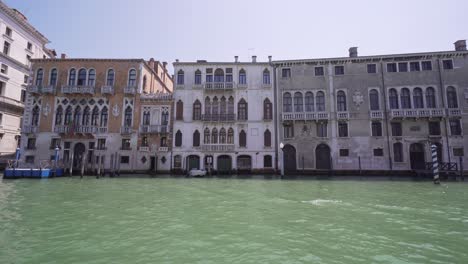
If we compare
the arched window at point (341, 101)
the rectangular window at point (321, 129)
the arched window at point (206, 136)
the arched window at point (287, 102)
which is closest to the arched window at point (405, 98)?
the arched window at point (341, 101)

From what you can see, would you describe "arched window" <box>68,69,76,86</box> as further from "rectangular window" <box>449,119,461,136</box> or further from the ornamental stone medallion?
"rectangular window" <box>449,119,461,136</box>

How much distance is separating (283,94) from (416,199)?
16.7 metres

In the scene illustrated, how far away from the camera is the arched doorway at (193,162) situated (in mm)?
24705

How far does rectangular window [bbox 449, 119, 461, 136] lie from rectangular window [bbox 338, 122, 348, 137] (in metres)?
9.30

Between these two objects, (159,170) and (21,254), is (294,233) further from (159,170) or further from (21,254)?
(159,170)

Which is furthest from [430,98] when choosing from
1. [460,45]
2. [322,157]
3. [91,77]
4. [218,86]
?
[91,77]

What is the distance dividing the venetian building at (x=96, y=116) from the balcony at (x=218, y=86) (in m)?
4.15

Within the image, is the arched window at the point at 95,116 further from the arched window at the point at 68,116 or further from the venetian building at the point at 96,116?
the arched window at the point at 68,116

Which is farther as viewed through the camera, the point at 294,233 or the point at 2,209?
the point at 2,209

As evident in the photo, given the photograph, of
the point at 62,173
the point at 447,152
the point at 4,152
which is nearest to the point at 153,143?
the point at 62,173

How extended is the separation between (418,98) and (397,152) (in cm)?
569

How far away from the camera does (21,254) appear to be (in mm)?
4332

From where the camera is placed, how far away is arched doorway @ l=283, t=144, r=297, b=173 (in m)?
24.1

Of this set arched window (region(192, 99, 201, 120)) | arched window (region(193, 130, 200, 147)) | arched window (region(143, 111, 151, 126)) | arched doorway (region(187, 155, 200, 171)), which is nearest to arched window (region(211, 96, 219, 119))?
arched window (region(192, 99, 201, 120))
